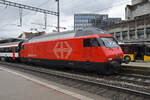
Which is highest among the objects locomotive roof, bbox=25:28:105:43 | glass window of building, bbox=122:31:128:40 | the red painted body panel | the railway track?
glass window of building, bbox=122:31:128:40

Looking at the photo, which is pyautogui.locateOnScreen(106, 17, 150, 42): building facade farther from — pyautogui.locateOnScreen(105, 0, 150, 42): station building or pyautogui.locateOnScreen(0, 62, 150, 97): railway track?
pyautogui.locateOnScreen(0, 62, 150, 97): railway track

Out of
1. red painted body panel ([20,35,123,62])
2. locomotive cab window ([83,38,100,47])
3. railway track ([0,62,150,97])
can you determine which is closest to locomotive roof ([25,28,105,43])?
red painted body panel ([20,35,123,62])

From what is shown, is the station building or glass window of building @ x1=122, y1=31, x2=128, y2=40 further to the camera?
glass window of building @ x1=122, y1=31, x2=128, y2=40

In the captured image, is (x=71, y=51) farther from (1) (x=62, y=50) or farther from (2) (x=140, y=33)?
(2) (x=140, y=33)

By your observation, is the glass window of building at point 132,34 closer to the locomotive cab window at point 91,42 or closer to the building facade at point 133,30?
the building facade at point 133,30

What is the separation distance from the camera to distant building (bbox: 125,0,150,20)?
32.3 m

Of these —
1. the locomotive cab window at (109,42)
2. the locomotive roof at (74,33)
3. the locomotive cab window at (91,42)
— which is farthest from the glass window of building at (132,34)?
the locomotive cab window at (91,42)

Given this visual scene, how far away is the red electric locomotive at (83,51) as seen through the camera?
28.8 feet

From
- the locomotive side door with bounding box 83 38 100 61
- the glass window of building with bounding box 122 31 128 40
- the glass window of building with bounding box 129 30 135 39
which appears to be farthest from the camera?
the glass window of building with bounding box 122 31 128 40

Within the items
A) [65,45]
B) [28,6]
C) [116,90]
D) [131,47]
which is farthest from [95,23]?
[116,90]

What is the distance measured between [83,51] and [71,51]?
1.15 metres

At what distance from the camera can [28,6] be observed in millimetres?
17406

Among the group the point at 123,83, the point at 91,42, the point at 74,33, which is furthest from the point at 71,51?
the point at 123,83

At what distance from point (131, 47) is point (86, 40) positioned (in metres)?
14.4
